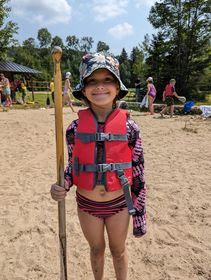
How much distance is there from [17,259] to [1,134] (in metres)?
6.49

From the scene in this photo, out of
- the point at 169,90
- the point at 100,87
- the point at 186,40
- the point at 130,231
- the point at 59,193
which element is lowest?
the point at 130,231

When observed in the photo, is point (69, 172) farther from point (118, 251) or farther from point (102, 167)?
point (118, 251)

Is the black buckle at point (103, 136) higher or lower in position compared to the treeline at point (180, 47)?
lower

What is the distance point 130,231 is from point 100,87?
2.19 m

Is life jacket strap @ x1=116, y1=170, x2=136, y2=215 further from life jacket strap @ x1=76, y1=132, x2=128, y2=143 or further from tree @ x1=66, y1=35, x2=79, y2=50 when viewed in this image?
tree @ x1=66, y1=35, x2=79, y2=50

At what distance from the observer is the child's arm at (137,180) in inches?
80.0

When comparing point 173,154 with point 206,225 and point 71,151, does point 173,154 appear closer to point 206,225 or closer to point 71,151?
point 206,225

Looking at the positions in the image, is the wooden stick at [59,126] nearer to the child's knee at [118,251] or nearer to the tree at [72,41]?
the child's knee at [118,251]

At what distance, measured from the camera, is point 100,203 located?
6.58 feet

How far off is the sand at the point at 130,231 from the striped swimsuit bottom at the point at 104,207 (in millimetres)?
1051

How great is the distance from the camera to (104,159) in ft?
6.33

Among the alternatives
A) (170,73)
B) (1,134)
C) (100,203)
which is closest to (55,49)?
(100,203)

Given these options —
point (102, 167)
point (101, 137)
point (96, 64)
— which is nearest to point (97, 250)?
point (102, 167)

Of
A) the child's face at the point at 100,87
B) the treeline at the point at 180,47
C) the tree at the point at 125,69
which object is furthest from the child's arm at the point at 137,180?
the tree at the point at 125,69
